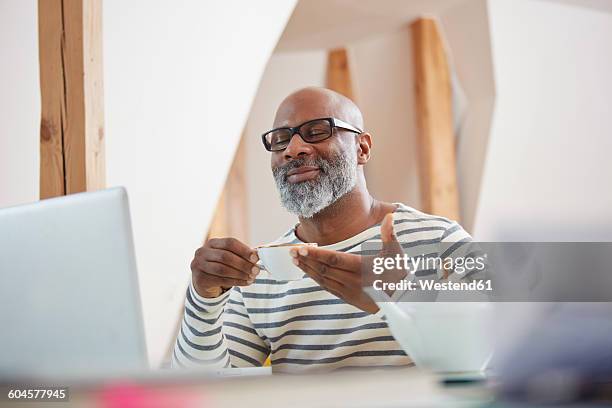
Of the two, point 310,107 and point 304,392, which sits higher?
point 310,107

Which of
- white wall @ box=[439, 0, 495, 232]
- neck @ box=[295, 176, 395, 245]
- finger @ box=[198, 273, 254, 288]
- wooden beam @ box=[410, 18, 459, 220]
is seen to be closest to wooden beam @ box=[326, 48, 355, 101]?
wooden beam @ box=[410, 18, 459, 220]

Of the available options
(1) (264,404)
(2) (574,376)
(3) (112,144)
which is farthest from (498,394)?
(3) (112,144)

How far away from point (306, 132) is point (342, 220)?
171 mm

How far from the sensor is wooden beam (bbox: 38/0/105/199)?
1.21 meters

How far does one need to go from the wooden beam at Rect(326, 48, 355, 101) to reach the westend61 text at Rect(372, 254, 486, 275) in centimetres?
358

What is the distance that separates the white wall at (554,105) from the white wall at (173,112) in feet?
5.05

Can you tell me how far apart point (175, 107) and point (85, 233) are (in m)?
1.32

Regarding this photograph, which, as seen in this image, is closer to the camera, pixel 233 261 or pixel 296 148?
pixel 233 261

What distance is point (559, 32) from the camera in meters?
3.27

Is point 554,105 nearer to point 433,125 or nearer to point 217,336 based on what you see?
point 433,125

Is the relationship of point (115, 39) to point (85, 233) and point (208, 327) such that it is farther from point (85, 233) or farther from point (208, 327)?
point (85, 233)

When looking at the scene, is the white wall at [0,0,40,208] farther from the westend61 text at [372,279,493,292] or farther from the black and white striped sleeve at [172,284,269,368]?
the westend61 text at [372,279,493,292]

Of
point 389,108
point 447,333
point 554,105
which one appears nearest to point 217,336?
point 447,333

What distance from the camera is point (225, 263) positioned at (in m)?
0.77
